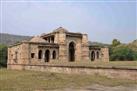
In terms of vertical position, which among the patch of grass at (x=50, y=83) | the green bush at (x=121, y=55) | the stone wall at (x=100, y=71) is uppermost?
the green bush at (x=121, y=55)

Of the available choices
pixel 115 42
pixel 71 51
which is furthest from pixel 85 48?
pixel 115 42

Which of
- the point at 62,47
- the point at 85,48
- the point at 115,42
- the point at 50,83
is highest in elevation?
the point at 115,42

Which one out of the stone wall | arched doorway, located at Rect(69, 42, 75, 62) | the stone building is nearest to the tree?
the stone building

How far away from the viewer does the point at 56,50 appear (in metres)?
42.1

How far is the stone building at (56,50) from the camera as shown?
1548 inches

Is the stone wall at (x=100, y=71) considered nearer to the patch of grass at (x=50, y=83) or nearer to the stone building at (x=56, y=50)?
the patch of grass at (x=50, y=83)

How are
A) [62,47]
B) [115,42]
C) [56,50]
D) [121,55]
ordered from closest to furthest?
[62,47] < [56,50] < [121,55] < [115,42]

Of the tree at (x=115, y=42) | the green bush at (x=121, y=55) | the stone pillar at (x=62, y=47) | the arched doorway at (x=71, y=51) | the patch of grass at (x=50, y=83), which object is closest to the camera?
the patch of grass at (x=50, y=83)

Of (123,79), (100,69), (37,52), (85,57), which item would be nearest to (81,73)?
(100,69)

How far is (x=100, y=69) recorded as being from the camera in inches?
736

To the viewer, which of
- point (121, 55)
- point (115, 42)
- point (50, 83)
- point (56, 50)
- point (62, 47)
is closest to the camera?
point (50, 83)

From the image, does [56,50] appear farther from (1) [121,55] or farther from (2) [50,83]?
(1) [121,55]

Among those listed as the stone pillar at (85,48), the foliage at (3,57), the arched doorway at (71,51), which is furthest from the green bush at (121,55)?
the foliage at (3,57)

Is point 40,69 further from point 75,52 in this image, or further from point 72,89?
point 72,89
